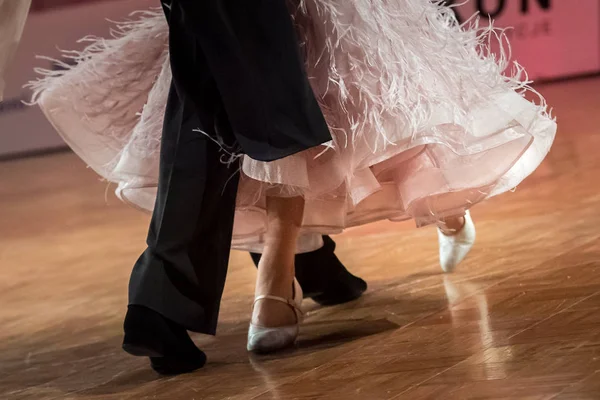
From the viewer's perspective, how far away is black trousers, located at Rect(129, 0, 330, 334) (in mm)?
1073

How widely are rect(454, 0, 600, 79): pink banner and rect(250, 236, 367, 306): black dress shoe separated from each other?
415 cm

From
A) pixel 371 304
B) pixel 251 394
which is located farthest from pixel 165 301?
pixel 371 304

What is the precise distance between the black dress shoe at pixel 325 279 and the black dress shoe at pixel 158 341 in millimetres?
334

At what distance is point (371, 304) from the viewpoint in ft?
4.63

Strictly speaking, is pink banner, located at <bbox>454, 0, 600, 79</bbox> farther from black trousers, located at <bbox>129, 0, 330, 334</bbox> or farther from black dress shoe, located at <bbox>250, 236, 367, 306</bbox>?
black trousers, located at <bbox>129, 0, 330, 334</bbox>

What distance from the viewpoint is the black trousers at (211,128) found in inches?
42.3

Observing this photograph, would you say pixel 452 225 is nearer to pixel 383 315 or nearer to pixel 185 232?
pixel 383 315

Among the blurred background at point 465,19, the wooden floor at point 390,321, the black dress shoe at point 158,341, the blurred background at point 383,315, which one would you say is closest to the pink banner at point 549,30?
the blurred background at point 465,19

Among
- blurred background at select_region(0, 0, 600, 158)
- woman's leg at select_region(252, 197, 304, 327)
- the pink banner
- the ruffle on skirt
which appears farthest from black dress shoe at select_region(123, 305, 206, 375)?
the pink banner

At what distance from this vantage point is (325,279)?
1447 mm

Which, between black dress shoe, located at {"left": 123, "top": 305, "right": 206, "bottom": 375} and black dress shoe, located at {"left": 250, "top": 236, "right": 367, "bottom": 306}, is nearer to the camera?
black dress shoe, located at {"left": 123, "top": 305, "right": 206, "bottom": 375}

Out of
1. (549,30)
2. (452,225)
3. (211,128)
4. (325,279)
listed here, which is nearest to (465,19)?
(549,30)

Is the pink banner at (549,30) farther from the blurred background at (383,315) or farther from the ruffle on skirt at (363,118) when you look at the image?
the ruffle on skirt at (363,118)

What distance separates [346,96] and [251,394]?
415mm
